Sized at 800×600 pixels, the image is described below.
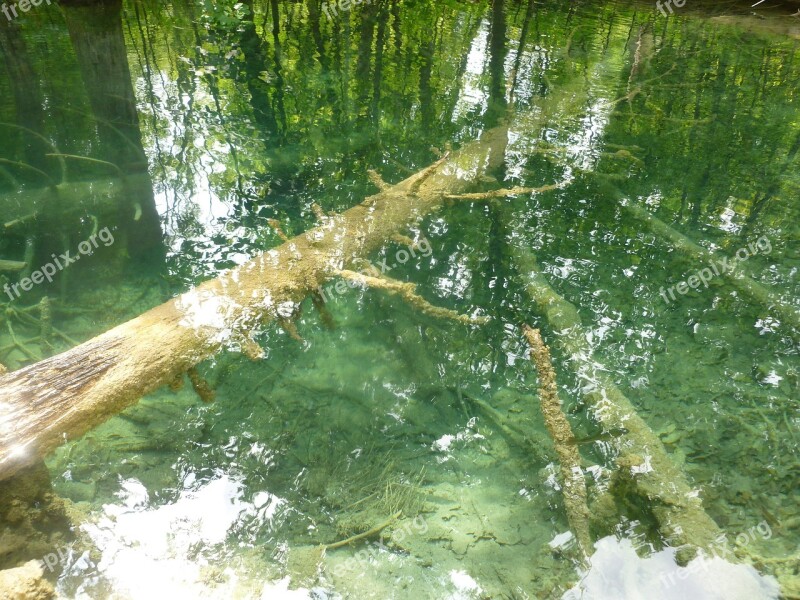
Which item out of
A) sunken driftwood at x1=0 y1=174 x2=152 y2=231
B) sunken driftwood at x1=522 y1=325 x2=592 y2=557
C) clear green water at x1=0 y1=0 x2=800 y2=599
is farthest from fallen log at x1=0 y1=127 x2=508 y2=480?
Result: sunken driftwood at x1=0 y1=174 x2=152 y2=231

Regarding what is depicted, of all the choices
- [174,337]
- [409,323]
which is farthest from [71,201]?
[409,323]

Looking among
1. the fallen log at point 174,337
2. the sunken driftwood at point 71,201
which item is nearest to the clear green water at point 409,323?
the sunken driftwood at point 71,201

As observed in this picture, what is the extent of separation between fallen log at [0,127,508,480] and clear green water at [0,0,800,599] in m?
0.50

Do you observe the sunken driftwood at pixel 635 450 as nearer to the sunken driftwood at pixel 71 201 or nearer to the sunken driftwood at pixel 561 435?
the sunken driftwood at pixel 561 435

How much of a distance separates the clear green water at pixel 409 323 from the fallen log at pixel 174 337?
0.50 metres

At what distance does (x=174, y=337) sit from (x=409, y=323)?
1.82 metres

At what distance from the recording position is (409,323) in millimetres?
4211

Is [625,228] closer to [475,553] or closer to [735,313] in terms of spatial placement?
[735,313]

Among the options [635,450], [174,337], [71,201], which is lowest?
[635,450]

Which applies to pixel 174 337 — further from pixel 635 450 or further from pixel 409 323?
pixel 635 450

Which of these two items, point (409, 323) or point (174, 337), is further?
point (409, 323)

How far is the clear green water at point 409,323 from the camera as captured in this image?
272 cm

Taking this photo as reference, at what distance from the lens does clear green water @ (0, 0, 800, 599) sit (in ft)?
8.92

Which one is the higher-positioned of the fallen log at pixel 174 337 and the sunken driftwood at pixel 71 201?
the fallen log at pixel 174 337
